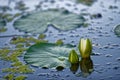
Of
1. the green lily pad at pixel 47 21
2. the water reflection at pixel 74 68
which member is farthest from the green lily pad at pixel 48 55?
the green lily pad at pixel 47 21

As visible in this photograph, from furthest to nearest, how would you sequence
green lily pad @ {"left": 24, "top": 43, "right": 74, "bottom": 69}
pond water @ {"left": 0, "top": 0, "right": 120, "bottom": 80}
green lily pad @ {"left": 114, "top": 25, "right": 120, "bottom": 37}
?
green lily pad @ {"left": 114, "top": 25, "right": 120, "bottom": 37} < green lily pad @ {"left": 24, "top": 43, "right": 74, "bottom": 69} < pond water @ {"left": 0, "top": 0, "right": 120, "bottom": 80}

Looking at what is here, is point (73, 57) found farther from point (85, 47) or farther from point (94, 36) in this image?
point (94, 36)

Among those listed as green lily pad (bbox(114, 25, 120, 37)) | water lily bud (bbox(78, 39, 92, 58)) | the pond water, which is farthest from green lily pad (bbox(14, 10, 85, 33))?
water lily bud (bbox(78, 39, 92, 58))

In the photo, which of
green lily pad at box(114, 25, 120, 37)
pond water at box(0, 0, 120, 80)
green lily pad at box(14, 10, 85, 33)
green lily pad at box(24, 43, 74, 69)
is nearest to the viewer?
pond water at box(0, 0, 120, 80)

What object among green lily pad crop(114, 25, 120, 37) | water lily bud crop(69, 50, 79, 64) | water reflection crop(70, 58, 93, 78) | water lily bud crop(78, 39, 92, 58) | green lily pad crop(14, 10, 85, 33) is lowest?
water reflection crop(70, 58, 93, 78)

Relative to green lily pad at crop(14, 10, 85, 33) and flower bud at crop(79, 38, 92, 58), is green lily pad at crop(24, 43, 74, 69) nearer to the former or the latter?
flower bud at crop(79, 38, 92, 58)

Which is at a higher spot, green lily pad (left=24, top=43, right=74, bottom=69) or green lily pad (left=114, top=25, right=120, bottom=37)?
green lily pad (left=114, top=25, right=120, bottom=37)

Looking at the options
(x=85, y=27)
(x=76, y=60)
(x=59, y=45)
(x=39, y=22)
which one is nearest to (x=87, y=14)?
(x=85, y=27)
